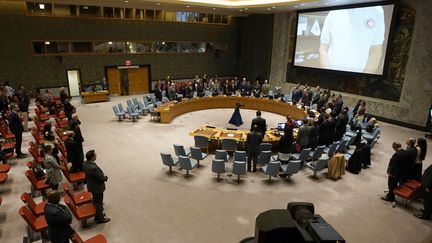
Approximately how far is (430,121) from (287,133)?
8.49 m

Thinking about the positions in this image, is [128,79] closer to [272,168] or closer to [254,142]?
[254,142]

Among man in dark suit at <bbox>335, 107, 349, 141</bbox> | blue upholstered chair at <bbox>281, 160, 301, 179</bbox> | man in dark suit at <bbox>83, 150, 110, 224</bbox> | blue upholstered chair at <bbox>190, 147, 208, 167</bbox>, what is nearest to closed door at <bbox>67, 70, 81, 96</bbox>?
blue upholstered chair at <bbox>190, 147, 208, 167</bbox>

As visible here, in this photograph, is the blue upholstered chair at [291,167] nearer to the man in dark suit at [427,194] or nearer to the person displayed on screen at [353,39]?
the man in dark suit at [427,194]

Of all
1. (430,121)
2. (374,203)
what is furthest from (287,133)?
(430,121)

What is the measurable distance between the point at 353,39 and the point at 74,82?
17.0 metres

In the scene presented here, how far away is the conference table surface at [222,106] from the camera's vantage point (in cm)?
1342

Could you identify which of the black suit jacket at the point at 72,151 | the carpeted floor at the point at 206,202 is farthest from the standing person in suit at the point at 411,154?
the black suit jacket at the point at 72,151

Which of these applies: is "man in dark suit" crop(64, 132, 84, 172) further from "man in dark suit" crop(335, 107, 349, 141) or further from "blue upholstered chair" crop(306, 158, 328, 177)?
"man in dark suit" crop(335, 107, 349, 141)

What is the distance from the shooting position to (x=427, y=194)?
6.11 metres

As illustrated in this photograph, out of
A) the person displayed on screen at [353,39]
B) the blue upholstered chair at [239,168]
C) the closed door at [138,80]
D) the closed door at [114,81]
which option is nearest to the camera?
the blue upholstered chair at [239,168]

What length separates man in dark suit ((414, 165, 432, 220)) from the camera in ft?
19.8

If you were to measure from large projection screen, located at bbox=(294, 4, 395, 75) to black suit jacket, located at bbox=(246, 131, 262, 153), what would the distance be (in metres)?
9.40

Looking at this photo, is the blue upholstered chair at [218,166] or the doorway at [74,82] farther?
the doorway at [74,82]

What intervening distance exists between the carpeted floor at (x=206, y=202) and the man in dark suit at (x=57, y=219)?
1040 mm
